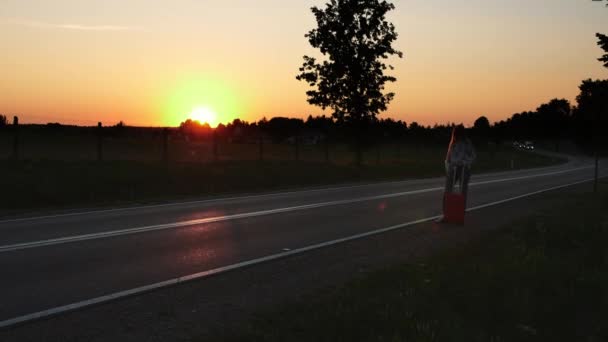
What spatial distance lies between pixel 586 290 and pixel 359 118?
27.3 meters

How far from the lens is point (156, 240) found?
9.47 m

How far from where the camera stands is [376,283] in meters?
6.54

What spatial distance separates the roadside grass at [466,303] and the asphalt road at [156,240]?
2064mm

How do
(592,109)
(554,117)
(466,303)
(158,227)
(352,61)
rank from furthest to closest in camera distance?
(554,117) → (352,61) → (592,109) → (158,227) → (466,303)

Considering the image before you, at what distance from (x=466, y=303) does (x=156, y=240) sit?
17.2 feet

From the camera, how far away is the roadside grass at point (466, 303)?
5.06 meters

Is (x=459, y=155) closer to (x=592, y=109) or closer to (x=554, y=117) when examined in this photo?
(x=592, y=109)

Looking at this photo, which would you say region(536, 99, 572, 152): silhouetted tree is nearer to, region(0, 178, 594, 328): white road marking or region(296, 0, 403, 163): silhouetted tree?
region(296, 0, 403, 163): silhouetted tree

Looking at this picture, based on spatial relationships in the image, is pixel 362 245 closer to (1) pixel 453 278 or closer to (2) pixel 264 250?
(2) pixel 264 250

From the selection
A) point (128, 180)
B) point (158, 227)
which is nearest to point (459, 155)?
point (158, 227)

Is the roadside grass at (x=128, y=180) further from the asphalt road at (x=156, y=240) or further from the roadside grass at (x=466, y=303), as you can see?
the roadside grass at (x=466, y=303)

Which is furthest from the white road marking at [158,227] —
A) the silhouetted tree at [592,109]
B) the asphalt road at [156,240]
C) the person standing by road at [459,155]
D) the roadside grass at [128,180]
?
the silhouetted tree at [592,109]

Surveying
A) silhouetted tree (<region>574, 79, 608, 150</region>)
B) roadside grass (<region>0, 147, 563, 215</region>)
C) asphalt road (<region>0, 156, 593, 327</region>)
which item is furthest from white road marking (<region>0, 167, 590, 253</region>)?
silhouetted tree (<region>574, 79, 608, 150</region>)

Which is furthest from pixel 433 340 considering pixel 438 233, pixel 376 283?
pixel 438 233
